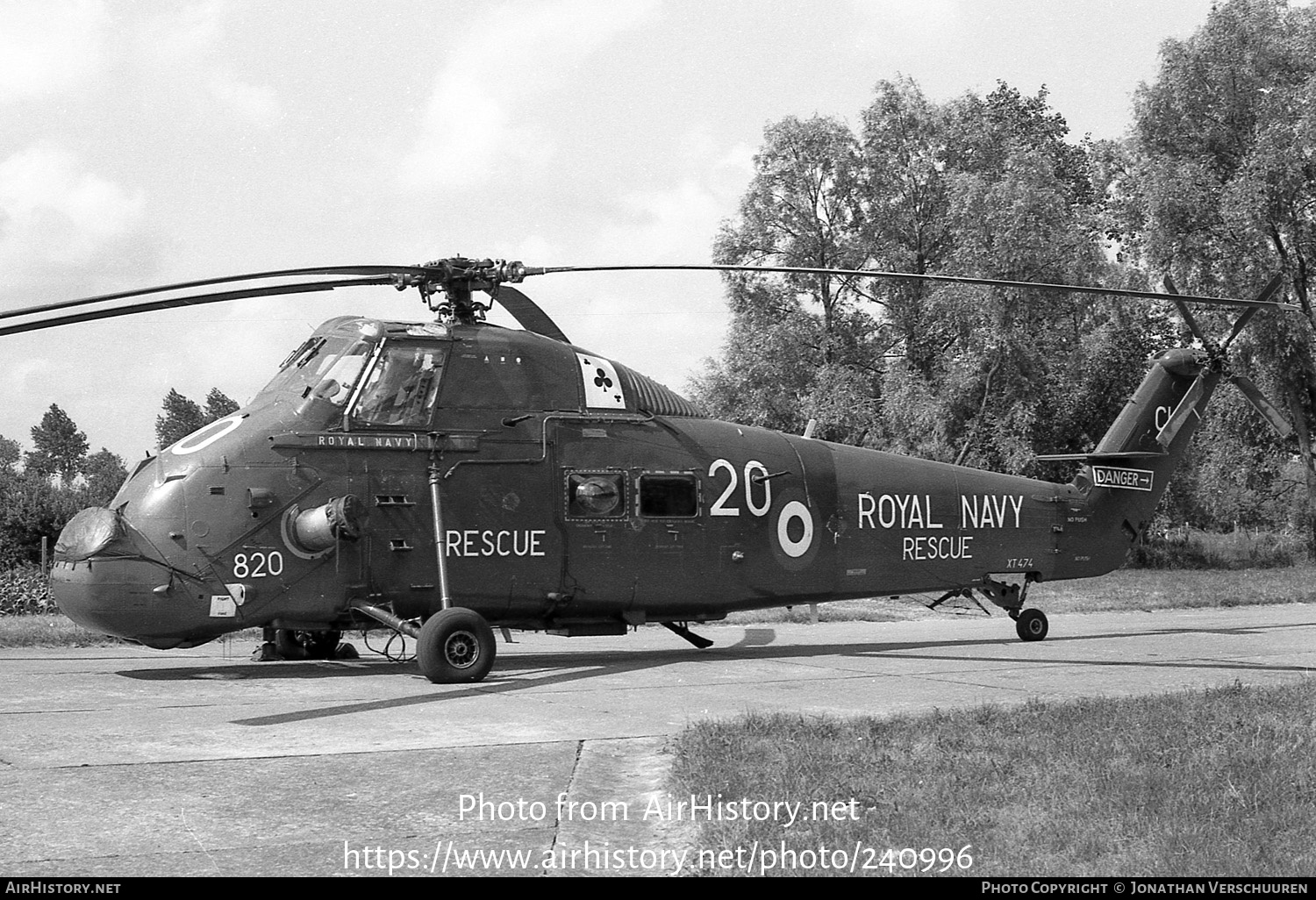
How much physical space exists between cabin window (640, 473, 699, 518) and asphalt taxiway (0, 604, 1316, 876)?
1.67 m

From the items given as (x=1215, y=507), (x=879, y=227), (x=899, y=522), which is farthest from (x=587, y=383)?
(x=1215, y=507)

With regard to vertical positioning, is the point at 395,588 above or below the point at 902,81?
below

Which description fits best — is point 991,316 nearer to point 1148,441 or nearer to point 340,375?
point 1148,441

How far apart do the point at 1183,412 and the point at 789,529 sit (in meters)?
7.14

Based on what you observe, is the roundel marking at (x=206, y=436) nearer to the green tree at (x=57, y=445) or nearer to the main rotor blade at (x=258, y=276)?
the main rotor blade at (x=258, y=276)

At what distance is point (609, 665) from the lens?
13.5 m

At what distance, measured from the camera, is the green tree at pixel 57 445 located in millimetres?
142125

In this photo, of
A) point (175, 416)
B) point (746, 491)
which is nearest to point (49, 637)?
point (746, 491)

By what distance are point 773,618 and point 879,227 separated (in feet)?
82.2

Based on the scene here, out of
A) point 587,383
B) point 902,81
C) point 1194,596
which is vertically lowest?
point 1194,596

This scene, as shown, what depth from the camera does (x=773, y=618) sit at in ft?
70.1

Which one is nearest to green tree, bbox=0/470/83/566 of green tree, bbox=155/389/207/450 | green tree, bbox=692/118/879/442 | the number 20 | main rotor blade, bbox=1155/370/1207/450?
green tree, bbox=692/118/879/442
